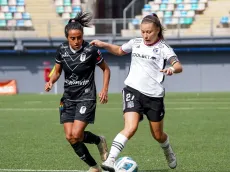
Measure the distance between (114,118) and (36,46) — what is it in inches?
659

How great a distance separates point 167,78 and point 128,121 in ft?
86.0

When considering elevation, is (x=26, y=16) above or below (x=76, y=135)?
below

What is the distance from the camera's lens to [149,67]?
864 cm

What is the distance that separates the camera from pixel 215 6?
117 feet

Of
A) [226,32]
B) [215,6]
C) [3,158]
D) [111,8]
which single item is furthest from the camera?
[111,8]

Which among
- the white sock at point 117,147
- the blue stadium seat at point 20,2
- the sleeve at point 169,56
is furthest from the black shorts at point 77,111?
the blue stadium seat at point 20,2

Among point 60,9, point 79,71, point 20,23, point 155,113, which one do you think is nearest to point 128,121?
point 155,113

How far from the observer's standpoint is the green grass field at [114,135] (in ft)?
32.4

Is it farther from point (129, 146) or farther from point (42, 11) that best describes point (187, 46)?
point (129, 146)

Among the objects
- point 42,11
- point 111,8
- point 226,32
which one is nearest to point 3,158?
point 226,32

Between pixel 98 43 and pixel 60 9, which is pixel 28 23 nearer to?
pixel 60 9

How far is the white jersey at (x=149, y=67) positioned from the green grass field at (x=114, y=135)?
4.25ft

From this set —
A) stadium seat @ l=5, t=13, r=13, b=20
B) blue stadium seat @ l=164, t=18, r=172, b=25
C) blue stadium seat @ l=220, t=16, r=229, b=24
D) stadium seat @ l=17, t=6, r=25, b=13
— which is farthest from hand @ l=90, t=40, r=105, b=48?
stadium seat @ l=17, t=6, r=25, b=13

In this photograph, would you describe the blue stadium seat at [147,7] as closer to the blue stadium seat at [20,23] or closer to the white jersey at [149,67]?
the blue stadium seat at [20,23]
